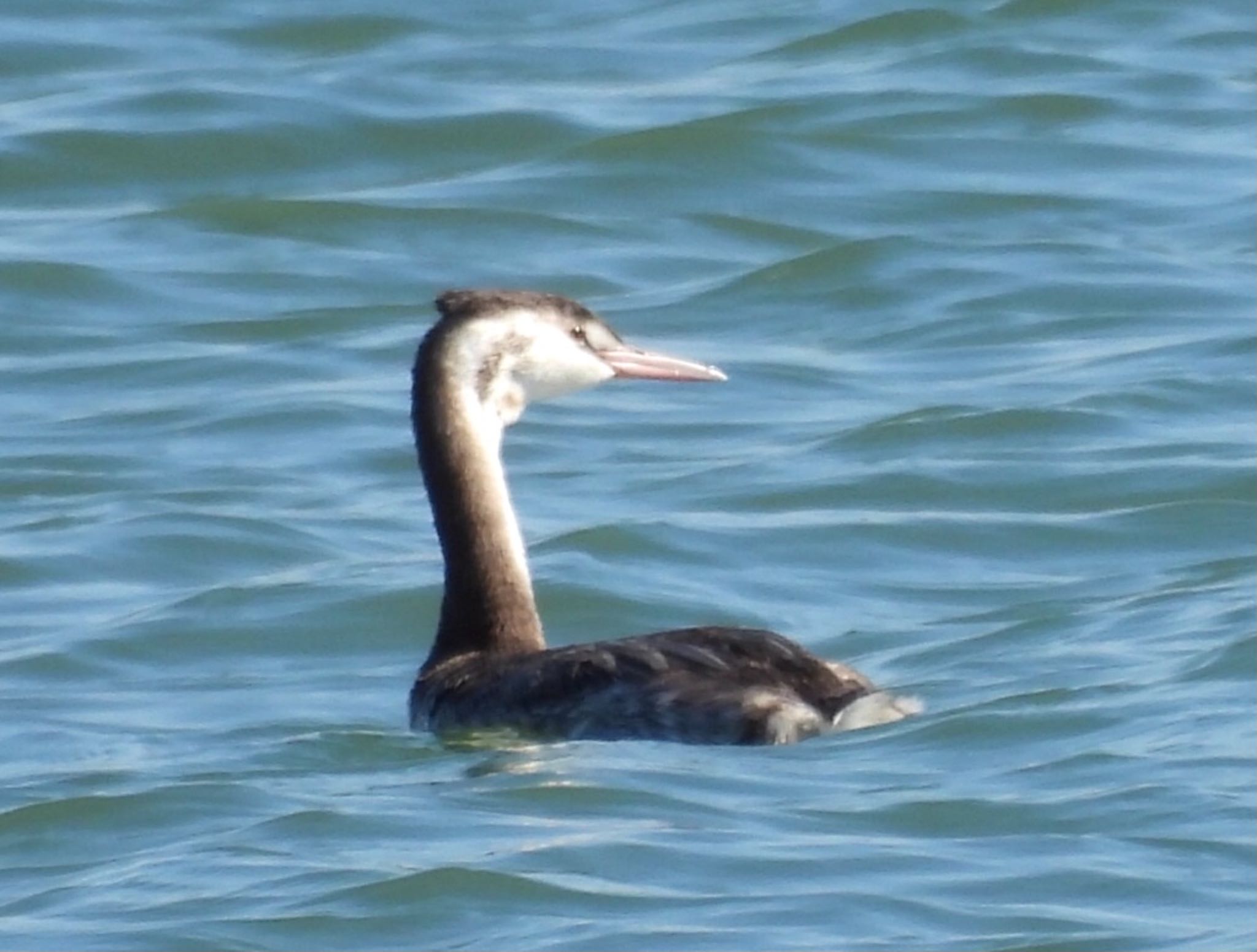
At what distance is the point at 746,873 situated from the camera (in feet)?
24.4

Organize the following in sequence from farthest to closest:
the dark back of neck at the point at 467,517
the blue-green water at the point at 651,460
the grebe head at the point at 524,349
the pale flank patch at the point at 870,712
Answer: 1. the grebe head at the point at 524,349
2. the dark back of neck at the point at 467,517
3. the pale flank patch at the point at 870,712
4. the blue-green water at the point at 651,460

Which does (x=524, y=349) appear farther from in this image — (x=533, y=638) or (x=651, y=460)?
(x=651, y=460)

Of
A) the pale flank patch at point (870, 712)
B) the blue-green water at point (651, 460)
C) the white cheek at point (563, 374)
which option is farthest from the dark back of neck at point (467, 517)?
the pale flank patch at point (870, 712)

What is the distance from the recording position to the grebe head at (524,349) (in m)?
9.94

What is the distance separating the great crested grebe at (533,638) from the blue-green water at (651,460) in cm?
10

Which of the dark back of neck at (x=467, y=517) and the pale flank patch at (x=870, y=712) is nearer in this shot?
the pale flank patch at (x=870, y=712)

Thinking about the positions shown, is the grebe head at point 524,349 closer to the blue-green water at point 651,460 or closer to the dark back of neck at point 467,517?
the dark back of neck at point 467,517

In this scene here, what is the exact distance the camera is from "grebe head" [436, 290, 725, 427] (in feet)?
32.6

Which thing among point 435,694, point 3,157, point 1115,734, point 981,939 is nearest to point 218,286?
point 3,157

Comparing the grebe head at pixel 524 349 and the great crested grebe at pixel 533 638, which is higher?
the grebe head at pixel 524 349

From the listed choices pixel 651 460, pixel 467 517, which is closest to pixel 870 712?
pixel 467 517

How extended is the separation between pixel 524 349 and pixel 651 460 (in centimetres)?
268

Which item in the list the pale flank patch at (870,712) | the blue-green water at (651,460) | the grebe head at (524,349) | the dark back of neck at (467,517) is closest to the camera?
the blue-green water at (651,460)

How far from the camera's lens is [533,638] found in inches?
387
